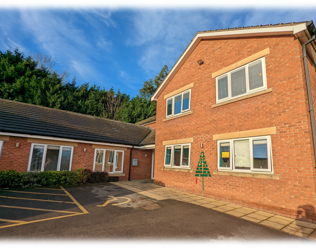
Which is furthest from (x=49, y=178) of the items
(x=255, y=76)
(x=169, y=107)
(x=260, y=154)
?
(x=255, y=76)

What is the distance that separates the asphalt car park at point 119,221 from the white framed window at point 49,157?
438 cm

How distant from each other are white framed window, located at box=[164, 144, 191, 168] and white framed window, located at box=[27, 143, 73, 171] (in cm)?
689

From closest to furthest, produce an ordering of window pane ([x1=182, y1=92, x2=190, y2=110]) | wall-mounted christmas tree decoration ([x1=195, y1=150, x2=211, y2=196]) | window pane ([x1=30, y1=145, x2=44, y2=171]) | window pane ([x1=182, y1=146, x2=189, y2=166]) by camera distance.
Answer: wall-mounted christmas tree decoration ([x1=195, y1=150, x2=211, y2=196]), window pane ([x1=182, y1=146, x2=189, y2=166]), window pane ([x1=182, y1=92, x2=190, y2=110]), window pane ([x1=30, y1=145, x2=44, y2=171])

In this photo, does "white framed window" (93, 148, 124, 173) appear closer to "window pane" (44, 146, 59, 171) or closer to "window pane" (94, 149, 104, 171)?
A: "window pane" (94, 149, 104, 171)

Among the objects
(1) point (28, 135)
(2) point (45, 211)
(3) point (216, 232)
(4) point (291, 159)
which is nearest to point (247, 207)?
(4) point (291, 159)

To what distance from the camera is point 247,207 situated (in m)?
6.82

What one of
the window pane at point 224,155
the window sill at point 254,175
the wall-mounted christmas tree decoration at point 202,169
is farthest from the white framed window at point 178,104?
the window sill at point 254,175

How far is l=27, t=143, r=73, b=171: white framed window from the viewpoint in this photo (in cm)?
1102

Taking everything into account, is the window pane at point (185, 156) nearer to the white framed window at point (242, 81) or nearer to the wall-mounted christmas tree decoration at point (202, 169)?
the wall-mounted christmas tree decoration at point (202, 169)

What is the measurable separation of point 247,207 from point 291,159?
8.16ft

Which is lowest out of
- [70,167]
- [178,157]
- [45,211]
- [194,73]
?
[45,211]

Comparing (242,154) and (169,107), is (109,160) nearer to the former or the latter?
(169,107)

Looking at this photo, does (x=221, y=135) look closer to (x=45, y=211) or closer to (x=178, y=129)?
(x=178, y=129)

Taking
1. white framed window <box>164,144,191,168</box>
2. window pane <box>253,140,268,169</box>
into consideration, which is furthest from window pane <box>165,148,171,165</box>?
window pane <box>253,140,268,169</box>
